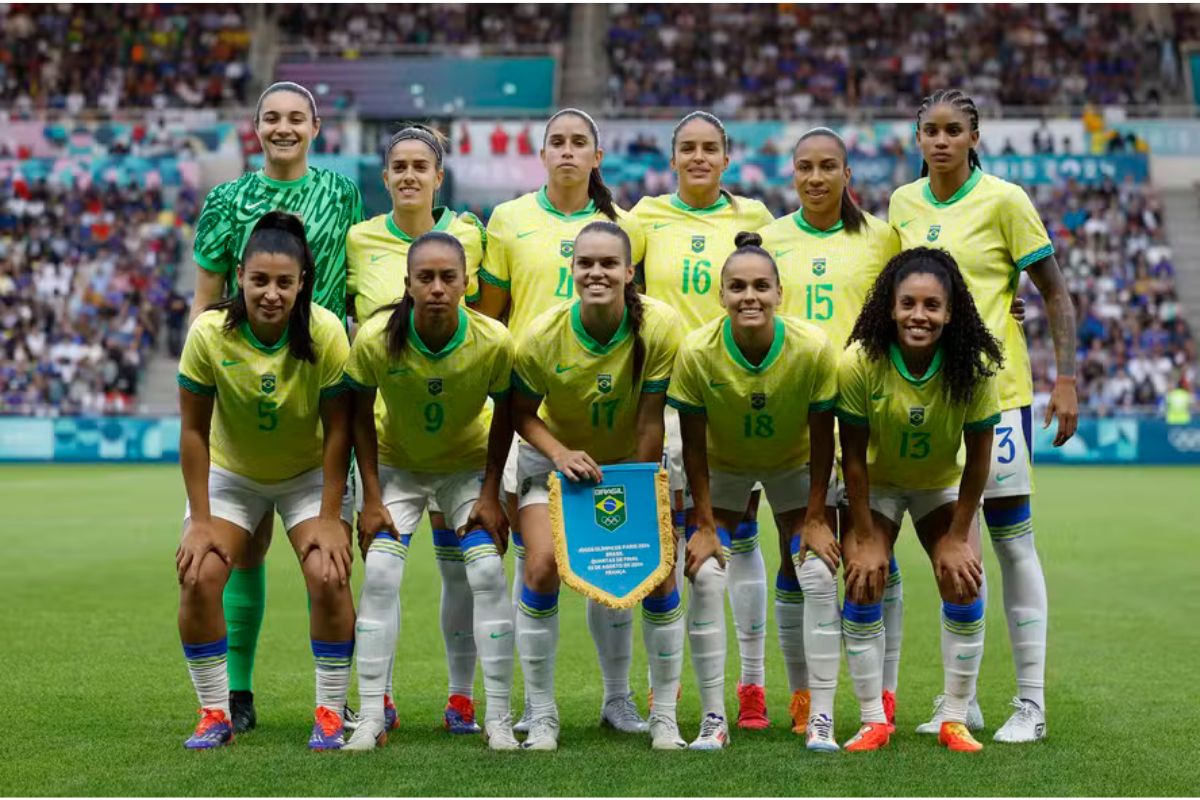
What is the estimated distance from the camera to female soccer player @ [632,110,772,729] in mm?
6301

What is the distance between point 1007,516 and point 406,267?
2.55 metres

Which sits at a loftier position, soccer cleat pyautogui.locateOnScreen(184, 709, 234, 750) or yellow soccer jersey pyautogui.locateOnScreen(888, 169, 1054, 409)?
yellow soccer jersey pyautogui.locateOnScreen(888, 169, 1054, 409)

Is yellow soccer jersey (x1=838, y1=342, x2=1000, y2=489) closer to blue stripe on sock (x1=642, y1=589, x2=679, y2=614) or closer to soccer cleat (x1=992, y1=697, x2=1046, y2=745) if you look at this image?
blue stripe on sock (x1=642, y1=589, x2=679, y2=614)

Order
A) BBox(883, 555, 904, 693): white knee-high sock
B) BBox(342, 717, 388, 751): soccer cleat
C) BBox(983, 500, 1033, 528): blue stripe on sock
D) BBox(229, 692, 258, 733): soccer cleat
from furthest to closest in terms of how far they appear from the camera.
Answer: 1. BBox(883, 555, 904, 693): white knee-high sock
2. BBox(229, 692, 258, 733): soccer cleat
3. BBox(983, 500, 1033, 528): blue stripe on sock
4. BBox(342, 717, 388, 751): soccer cleat

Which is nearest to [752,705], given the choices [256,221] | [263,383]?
[263,383]

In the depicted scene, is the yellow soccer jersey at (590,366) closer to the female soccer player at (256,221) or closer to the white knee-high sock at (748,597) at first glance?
the white knee-high sock at (748,597)

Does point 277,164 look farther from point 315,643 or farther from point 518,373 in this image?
point 315,643

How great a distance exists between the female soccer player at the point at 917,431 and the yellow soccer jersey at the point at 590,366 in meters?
0.69

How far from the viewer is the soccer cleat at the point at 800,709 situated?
6.06 meters

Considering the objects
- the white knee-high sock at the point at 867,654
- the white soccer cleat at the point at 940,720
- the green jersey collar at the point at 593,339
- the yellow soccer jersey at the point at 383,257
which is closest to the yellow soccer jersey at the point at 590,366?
the green jersey collar at the point at 593,339

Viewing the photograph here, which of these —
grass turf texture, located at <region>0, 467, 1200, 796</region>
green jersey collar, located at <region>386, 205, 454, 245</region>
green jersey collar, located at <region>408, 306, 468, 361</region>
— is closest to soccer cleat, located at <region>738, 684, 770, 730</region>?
grass turf texture, located at <region>0, 467, 1200, 796</region>

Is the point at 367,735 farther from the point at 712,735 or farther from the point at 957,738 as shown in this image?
the point at 957,738

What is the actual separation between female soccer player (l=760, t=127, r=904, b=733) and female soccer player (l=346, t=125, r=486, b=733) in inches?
49.8

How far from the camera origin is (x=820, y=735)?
5602 mm
